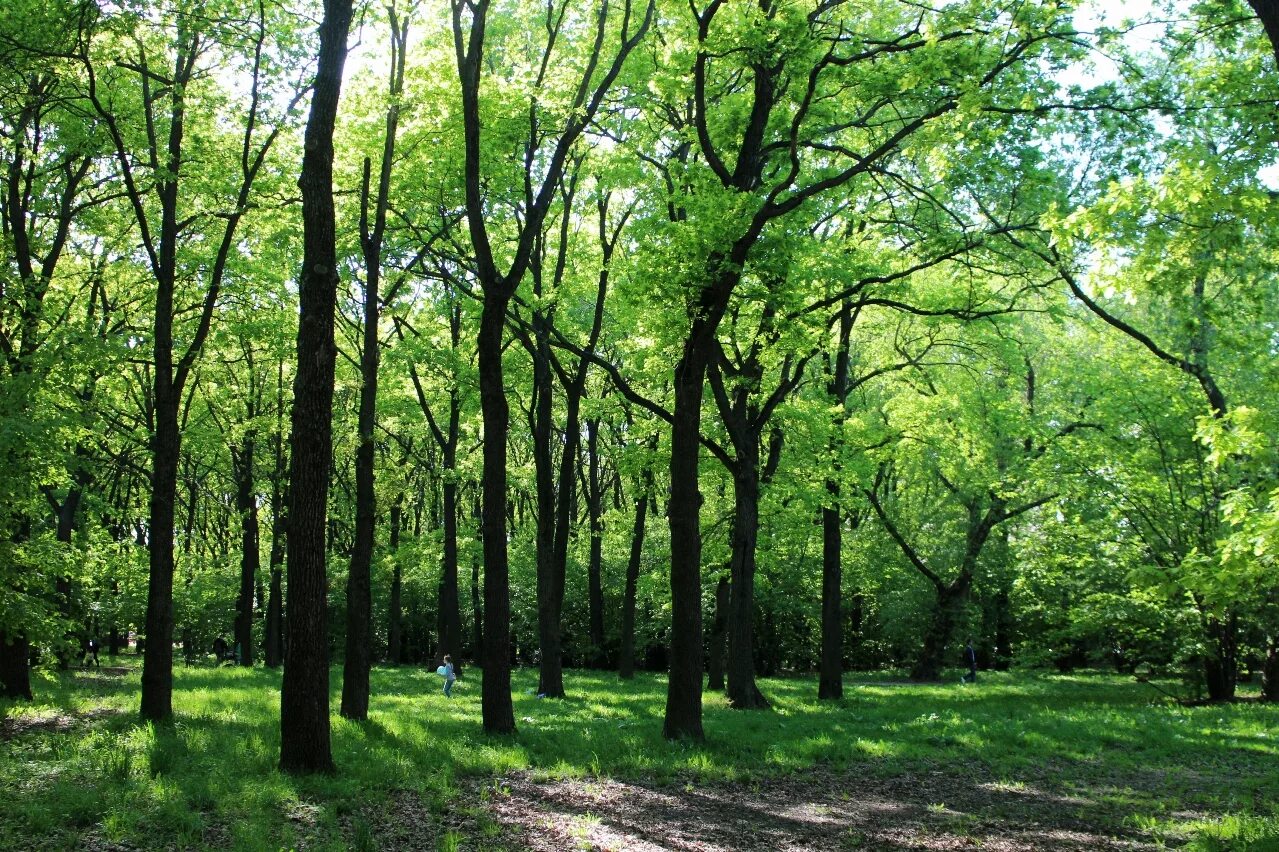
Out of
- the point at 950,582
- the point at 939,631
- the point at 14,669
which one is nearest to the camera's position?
the point at 14,669

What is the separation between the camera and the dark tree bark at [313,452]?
8.68 m

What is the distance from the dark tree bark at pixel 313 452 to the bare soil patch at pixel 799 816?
189cm

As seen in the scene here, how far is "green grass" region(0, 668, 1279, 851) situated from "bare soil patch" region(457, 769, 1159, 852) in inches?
14.4

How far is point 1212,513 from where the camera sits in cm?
1711

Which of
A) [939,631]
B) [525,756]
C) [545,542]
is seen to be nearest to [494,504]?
[525,756]

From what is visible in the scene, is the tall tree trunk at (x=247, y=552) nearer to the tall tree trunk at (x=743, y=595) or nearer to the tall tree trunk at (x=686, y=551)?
the tall tree trunk at (x=743, y=595)

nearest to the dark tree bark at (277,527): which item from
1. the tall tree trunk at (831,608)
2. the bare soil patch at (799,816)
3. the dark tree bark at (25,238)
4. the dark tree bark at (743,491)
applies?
the dark tree bark at (25,238)

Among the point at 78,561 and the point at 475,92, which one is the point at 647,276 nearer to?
the point at 475,92

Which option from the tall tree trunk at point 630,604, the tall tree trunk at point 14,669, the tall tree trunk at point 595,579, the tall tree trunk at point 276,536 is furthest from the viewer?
the tall tree trunk at point 595,579

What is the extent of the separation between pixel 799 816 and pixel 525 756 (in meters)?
3.49

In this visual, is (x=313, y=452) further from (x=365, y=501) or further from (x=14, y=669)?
(x=14, y=669)

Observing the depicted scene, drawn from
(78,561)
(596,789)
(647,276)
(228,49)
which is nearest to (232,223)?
(228,49)

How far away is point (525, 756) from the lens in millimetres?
10305

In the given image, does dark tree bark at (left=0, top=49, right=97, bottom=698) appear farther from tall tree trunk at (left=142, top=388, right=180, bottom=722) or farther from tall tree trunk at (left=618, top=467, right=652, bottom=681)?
tall tree trunk at (left=618, top=467, right=652, bottom=681)
